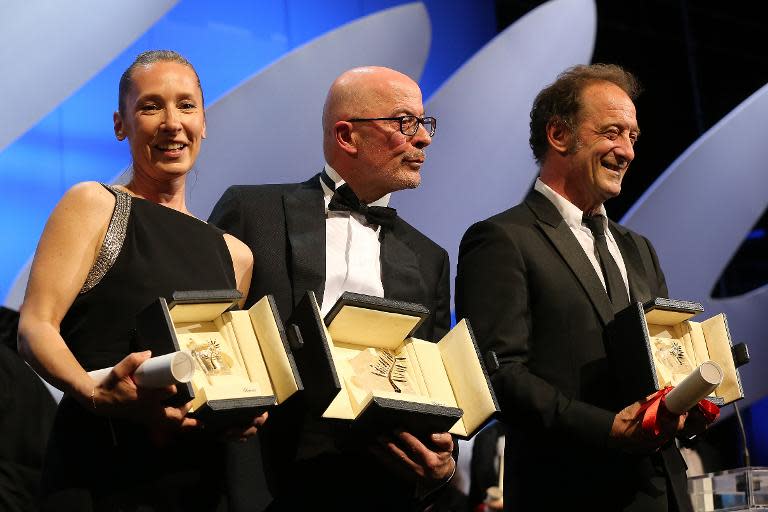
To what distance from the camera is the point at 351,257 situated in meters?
2.56

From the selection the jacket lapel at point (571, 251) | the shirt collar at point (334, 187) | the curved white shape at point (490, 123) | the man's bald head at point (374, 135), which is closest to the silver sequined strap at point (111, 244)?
the shirt collar at point (334, 187)

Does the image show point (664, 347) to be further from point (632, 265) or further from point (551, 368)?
point (632, 265)

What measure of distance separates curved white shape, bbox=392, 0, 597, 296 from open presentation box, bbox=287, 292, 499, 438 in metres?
2.79

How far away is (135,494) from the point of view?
195 centimetres

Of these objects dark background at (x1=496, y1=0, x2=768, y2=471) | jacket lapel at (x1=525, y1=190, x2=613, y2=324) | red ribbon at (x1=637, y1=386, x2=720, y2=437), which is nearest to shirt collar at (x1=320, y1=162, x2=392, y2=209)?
jacket lapel at (x1=525, y1=190, x2=613, y2=324)

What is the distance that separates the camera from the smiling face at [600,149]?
3006 mm

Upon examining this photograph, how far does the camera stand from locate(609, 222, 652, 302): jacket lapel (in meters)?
2.87

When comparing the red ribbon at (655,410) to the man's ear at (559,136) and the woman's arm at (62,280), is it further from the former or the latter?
the woman's arm at (62,280)

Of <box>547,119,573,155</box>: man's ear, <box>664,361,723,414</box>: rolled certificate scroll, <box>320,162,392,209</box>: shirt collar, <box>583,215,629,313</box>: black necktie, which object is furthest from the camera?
<box>547,119,573,155</box>: man's ear

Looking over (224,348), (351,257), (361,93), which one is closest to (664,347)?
(351,257)

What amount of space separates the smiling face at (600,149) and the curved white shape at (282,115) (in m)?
1.74

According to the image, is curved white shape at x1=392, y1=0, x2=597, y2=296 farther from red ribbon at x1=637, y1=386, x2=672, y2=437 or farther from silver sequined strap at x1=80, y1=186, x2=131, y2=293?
silver sequined strap at x1=80, y1=186, x2=131, y2=293

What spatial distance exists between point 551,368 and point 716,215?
3537 millimetres

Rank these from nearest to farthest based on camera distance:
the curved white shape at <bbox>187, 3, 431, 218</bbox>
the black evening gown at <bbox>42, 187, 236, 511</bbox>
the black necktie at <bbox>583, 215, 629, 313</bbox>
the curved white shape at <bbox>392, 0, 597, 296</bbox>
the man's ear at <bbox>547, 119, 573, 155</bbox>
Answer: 1. the black evening gown at <bbox>42, 187, 236, 511</bbox>
2. the black necktie at <bbox>583, 215, 629, 313</bbox>
3. the man's ear at <bbox>547, 119, 573, 155</bbox>
4. the curved white shape at <bbox>187, 3, 431, 218</bbox>
5. the curved white shape at <bbox>392, 0, 597, 296</bbox>
